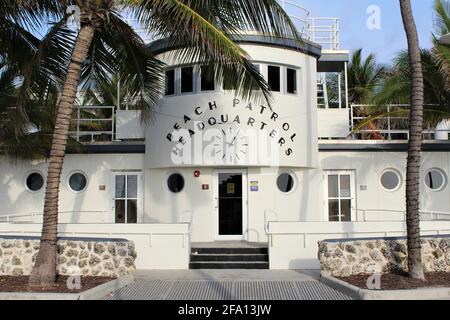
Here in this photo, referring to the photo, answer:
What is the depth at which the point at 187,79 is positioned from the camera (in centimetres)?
1593

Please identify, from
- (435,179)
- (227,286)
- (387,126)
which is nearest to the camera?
(227,286)

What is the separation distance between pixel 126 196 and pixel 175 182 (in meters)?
1.70

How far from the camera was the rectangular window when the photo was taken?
16625 millimetres

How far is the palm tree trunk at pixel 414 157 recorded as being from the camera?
10.0 m

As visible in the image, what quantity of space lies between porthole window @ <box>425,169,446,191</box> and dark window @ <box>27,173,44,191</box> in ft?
39.7

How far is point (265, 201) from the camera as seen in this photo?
15586 millimetres

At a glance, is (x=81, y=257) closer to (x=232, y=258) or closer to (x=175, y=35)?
(x=232, y=258)

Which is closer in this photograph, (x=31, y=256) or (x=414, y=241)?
(x=414, y=241)

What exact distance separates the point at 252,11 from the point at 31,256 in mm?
6641

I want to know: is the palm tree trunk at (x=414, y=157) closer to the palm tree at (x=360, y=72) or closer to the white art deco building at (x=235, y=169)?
the white art deco building at (x=235, y=169)

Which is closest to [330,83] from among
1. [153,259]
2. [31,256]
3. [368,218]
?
[368,218]

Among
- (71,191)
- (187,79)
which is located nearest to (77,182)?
(71,191)

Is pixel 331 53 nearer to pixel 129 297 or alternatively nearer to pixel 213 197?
pixel 213 197

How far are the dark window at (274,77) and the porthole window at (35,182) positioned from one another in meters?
7.76
